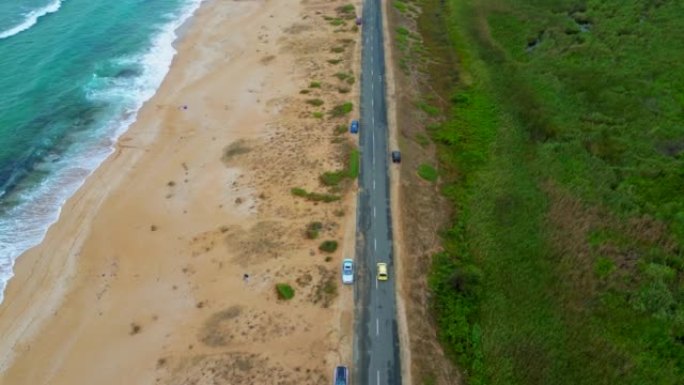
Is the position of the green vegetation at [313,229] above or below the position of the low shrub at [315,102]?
below

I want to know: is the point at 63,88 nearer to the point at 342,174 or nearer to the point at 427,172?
the point at 342,174

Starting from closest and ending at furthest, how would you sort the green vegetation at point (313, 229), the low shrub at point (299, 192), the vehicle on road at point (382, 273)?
the vehicle on road at point (382, 273)
the green vegetation at point (313, 229)
the low shrub at point (299, 192)

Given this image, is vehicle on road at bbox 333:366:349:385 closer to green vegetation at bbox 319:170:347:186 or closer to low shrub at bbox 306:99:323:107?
green vegetation at bbox 319:170:347:186

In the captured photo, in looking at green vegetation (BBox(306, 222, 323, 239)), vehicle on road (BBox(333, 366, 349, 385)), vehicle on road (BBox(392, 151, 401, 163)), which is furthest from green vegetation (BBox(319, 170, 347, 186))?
vehicle on road (BBox(333, 366, 349, 385))

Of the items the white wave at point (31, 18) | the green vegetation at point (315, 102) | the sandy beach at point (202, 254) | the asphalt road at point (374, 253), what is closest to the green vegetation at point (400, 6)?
the asphalt road at point (374, 253)

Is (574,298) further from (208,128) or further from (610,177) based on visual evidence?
(208,128)

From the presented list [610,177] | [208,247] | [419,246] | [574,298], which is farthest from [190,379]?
[610,177]

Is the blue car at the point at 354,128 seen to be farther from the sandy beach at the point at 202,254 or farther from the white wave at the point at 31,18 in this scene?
the white wave at the point at 31,18
